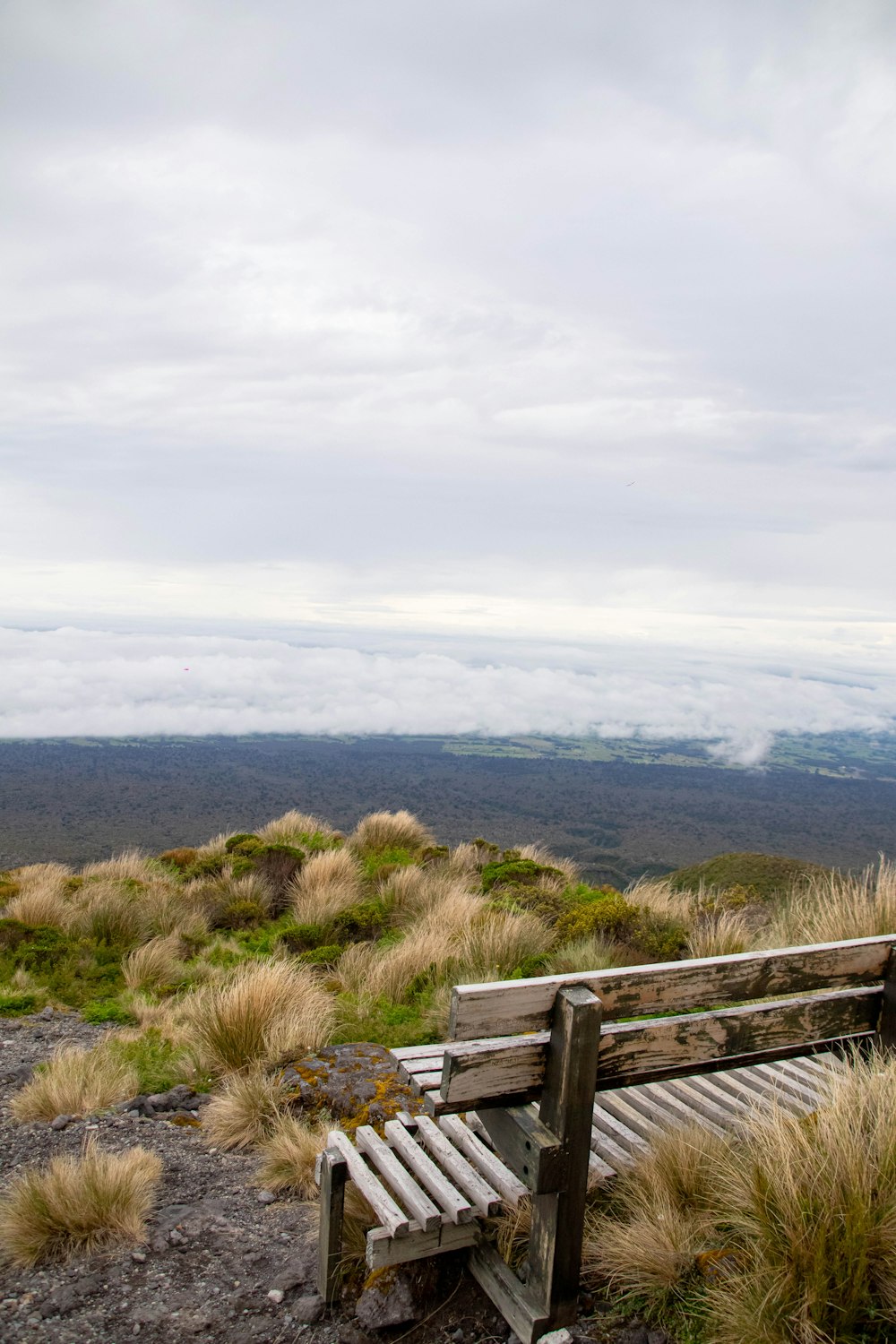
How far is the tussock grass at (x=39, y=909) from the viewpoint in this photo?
36.2 ft

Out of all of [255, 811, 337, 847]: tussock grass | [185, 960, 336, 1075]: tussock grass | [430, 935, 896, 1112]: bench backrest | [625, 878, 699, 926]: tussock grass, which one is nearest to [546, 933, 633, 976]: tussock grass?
[625, 878, 699, 926]: tussock grass

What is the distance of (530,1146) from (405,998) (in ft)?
16.4

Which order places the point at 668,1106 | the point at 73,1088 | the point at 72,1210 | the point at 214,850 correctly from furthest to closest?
the point at 214,850 → the point at 73,1088 → the point at 668,1106 → the point at 72,1210

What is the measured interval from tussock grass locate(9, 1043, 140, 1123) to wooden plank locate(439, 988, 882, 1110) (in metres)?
3.93

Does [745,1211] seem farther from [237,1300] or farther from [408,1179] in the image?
[237,1300]

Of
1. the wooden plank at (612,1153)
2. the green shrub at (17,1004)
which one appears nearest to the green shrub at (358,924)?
the green shrub at (17,1004)

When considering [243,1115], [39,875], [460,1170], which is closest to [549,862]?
[39,875]

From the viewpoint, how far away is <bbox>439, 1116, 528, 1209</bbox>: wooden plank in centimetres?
367

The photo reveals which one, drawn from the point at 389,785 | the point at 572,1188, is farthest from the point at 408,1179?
the point at 389,785

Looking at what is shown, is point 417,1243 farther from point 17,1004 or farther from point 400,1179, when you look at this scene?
point 17,1004

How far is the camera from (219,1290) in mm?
3924

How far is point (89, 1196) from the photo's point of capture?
4277 mm

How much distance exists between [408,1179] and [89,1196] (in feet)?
5.70

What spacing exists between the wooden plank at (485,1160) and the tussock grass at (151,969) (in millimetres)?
5622
